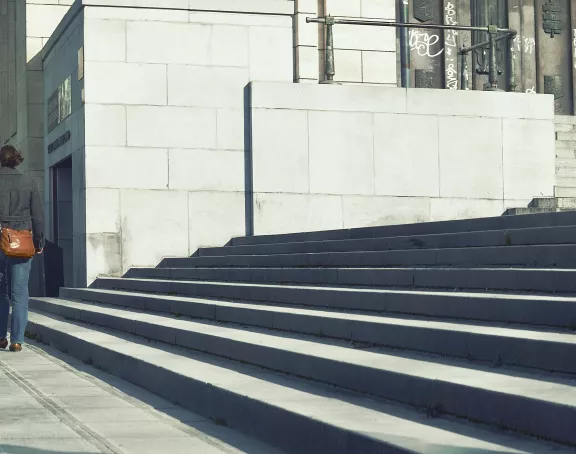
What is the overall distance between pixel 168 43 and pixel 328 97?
8.64 feet

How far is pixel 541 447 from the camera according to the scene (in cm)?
462

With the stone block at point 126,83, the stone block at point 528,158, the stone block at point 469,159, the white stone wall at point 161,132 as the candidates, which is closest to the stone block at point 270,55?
the white stone wall at point 161,132

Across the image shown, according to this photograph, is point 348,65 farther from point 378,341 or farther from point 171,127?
point 378,341

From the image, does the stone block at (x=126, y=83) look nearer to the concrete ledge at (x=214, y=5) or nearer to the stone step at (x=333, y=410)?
the concrete ledge at (x=214, y=5)

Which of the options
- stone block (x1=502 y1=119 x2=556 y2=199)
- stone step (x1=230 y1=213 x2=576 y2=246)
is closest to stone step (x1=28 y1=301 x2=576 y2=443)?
stone step (x1=230 y1=213 x2=576 y2=246)

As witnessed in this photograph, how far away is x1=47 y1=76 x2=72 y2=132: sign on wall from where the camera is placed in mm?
17750

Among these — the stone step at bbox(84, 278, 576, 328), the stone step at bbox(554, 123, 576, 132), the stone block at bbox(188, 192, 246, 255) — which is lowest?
the stone step at bbox(84, 278, 576, 328)

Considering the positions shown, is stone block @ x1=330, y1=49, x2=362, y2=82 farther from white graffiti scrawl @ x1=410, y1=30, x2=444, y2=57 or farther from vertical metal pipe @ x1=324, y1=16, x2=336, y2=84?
white graffiti scrawl @ x1=410, y1=30, x2=444, y2=57

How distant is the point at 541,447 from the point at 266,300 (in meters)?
5.90

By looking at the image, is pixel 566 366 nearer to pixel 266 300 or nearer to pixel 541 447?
pixel 541 447

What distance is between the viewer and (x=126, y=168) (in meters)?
16.4

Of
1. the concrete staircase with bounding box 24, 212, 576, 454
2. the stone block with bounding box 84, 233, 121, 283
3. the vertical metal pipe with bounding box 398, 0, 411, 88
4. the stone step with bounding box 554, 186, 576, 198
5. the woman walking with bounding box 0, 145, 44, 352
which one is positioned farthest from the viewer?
the vertical metal pipe with bounding box 398, 0, 411, 88

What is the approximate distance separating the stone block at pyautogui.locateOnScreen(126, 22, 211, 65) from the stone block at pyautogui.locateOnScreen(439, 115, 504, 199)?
3986mm

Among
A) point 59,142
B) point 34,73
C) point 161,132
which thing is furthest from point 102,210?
point 34,73
